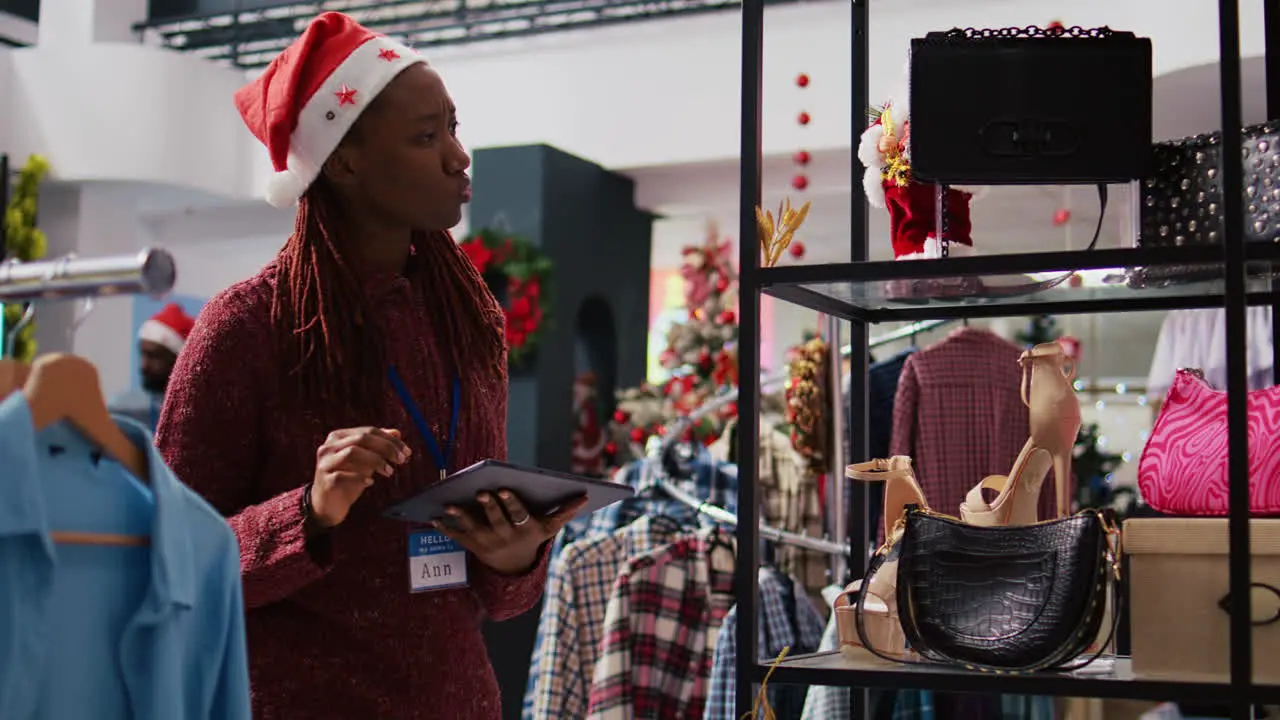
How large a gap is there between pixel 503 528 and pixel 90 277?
2.09 metres

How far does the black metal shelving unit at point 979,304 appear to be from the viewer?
1624mm

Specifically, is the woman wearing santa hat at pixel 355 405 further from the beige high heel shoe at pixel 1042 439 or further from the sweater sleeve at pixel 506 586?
the beige high heel shoe at pixel 1042 439

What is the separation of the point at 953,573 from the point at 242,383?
0.90 m

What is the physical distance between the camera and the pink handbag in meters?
1.81

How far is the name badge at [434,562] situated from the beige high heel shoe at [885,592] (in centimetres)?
53

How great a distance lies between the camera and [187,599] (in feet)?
4.33

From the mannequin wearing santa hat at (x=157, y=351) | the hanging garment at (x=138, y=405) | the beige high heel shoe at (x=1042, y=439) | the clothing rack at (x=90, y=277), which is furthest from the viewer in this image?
the mannequin wearing santa hat at (x=157, y=351)

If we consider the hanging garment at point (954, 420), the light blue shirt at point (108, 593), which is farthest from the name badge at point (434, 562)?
the hanging garment at point (954, 420)

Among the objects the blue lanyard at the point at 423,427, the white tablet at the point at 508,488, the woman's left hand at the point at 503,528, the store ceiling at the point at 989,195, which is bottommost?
the woman's left hand at the point at 503,528

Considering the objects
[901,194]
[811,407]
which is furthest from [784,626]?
[901,194]

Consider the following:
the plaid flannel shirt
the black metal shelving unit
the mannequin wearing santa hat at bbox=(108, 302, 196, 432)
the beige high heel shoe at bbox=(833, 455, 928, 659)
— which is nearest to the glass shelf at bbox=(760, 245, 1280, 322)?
the black metal shelving unit

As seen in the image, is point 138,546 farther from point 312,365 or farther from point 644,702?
point 644,702

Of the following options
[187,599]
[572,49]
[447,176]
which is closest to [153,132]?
[572,49]

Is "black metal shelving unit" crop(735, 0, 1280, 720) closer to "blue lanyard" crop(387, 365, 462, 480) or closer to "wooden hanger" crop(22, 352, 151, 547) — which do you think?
"blue lanyard" crop(387, 365, 462, 480)
